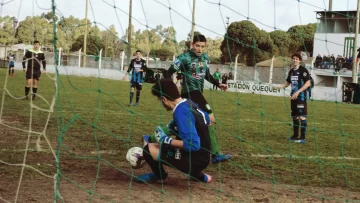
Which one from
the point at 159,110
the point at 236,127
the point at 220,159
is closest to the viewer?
the point at 220,159

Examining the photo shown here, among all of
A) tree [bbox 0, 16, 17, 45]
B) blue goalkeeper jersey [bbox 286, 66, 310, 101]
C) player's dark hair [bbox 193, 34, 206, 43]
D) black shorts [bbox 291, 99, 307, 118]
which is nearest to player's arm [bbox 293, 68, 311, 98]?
blue goalkeeper jersey [bbox 286, 66, 310, 101]

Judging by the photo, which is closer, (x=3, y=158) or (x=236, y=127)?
(x=3, y=158)

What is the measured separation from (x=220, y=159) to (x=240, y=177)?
75 centimetres

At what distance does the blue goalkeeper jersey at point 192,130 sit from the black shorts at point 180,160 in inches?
0.9

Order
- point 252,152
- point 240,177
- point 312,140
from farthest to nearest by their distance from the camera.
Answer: point 312,140 < point 252,152 < point 240,177

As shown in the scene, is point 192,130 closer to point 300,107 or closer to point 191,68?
point 191,68

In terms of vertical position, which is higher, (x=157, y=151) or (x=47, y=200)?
(x=157, y=151)

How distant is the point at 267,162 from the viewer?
274 inches

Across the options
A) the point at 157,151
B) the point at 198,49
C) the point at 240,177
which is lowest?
the point at 240,177

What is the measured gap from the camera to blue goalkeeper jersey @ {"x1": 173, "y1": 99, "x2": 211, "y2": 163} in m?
4.95

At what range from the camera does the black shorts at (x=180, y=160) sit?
203 inches

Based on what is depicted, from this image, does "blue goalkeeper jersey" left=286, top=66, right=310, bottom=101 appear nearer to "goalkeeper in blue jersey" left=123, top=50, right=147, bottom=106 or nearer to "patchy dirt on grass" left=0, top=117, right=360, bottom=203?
"patchy dirt on grass" left=0, top=117, right=360, bottom=203

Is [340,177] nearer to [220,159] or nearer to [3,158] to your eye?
[220,159]

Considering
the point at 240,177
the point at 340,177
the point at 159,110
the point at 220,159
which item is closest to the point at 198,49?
the point at 220,159
